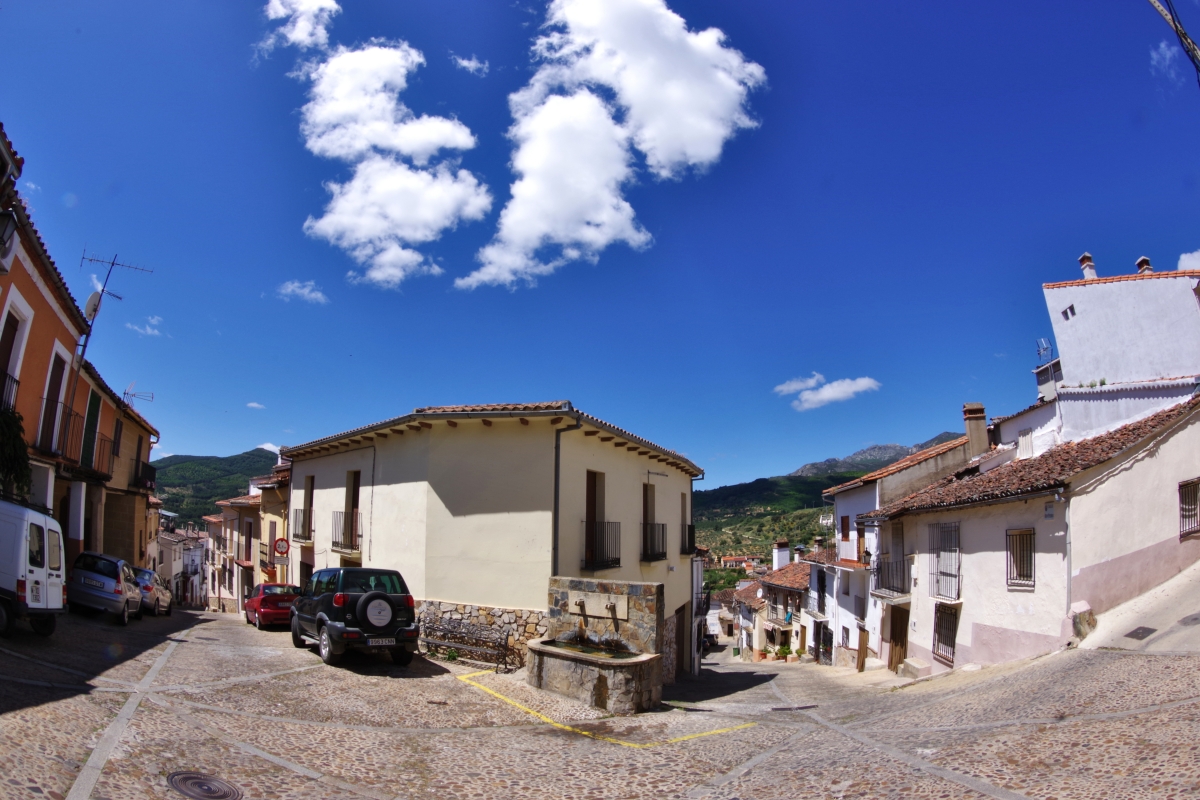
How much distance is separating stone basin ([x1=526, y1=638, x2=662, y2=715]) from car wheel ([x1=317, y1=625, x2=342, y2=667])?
338cm

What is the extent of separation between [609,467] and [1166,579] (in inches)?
430

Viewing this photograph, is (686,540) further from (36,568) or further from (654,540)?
(36,568)

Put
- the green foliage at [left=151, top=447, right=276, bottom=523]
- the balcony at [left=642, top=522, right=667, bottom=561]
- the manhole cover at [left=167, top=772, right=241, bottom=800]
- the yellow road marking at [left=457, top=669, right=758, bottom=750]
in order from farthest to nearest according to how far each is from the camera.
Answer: the green foliage at [left=151, top=447, right=276, bottom=523] → the balcony at [left=642, top=522, right=667, bottom=561] → the yellow road marking at [left=457, top=669, right=758, bottom=750] → the manhole cover at [left=167, top=772, right=241, bottom=800]

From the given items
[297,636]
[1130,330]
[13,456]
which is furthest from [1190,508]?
[13,456]

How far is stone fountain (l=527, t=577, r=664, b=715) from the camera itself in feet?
32.0

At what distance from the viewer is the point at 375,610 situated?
1120cm

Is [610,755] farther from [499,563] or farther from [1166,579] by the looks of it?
[1166,579]

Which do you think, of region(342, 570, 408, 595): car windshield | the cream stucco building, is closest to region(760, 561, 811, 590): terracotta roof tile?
the cream stucco building

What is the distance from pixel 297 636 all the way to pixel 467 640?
332 cm

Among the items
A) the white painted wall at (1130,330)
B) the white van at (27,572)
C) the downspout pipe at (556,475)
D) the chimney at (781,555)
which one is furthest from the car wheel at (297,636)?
the chimney at (781,555)

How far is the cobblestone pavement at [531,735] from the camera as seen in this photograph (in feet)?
18.0

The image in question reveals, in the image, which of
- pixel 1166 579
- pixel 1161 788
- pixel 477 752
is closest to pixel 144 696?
pixel 477 752

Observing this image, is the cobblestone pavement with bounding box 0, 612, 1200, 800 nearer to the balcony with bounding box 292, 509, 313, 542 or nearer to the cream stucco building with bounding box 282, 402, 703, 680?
the cream stucco building with bounding box 282, 402, 703, 680

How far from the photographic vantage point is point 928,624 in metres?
17.2
